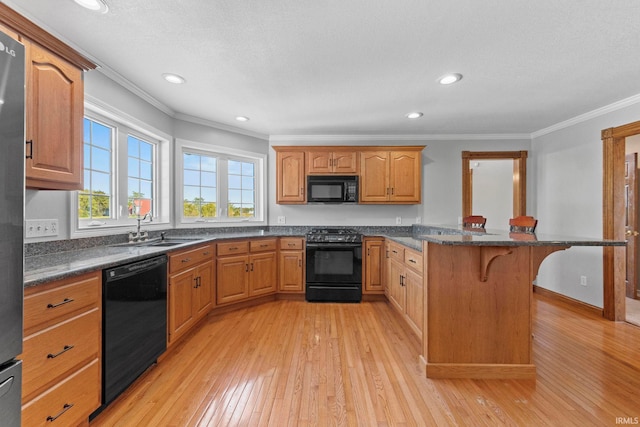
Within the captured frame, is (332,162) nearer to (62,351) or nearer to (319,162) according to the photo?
(319,162)

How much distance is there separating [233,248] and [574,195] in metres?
4.33

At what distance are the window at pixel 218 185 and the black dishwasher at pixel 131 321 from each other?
1.54 m

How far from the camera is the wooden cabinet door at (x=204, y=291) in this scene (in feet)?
8.66

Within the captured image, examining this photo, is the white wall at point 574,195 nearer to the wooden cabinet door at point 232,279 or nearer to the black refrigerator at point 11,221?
the wooden cabinet door at point 232,279

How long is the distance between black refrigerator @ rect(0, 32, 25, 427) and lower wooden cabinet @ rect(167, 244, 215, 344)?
1272mm

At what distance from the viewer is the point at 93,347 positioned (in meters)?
1.47

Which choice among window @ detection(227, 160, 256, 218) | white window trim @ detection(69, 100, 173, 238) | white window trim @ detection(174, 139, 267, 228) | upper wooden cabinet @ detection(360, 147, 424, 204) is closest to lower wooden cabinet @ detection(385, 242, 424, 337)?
upper wooden cabinet @ detection(360, 147, 424, 204)

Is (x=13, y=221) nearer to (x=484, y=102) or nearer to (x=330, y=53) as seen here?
(x=330, y=53)

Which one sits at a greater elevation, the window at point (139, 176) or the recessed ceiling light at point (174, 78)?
the recessed ceiling light at point (174, 78)

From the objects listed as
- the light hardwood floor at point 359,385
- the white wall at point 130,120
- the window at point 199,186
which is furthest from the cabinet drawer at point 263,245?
the white wall at point 130,120

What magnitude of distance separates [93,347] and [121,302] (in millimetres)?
265

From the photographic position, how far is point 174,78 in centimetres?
242

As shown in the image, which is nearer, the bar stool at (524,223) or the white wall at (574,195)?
the bar stool at (524,223)
